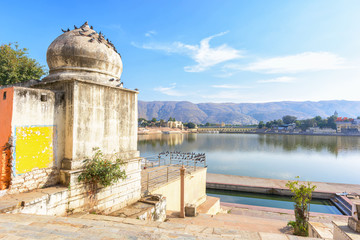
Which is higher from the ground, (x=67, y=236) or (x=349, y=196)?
(x=67, y=236)

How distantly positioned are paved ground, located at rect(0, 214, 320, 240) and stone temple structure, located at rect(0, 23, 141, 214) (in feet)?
3.47

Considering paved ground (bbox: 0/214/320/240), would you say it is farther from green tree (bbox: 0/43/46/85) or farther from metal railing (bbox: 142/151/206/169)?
green tree (bbox: 0/43/46/85)

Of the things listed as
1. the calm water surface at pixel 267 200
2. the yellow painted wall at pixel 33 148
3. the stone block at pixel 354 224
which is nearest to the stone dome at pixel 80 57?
the yellow painted wall at pixel 33 148

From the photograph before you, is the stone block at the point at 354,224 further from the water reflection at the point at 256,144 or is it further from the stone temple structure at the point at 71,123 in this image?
the water reflection at the point at 256,144

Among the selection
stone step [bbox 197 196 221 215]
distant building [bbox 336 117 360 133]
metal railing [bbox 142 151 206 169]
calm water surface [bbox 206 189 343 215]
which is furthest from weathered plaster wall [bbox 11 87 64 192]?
distant building [bbox 336 117 360 133]

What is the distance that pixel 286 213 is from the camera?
1209 centimetres

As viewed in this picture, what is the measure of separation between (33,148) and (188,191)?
7.34m

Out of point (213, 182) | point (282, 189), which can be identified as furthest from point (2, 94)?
point (282, 189)

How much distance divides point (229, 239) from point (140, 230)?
134 cm

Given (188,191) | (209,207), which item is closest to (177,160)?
(188,191)

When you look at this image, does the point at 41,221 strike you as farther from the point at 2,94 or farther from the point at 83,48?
the point at 83,48

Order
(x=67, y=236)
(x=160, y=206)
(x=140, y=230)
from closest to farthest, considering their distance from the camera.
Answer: (x=67, y=236), (x=140, y=230), (x=160, y=206)

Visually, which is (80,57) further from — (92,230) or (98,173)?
(92,230)

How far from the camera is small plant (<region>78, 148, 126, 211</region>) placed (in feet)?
16.5
